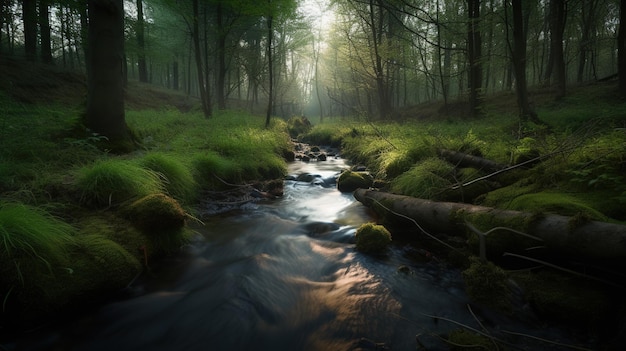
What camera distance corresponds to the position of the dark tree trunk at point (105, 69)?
18.2 feet

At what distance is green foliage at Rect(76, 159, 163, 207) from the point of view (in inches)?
149

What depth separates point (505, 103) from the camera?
55.4 feet

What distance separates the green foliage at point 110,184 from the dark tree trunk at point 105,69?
102 inches

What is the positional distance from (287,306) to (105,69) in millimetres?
6080

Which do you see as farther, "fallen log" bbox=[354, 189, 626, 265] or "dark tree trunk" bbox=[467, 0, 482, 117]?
"dark tree trunk" bbox=[467, 0, 482, 117]

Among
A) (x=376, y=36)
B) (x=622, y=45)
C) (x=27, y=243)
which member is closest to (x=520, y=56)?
(x=622, y=45)

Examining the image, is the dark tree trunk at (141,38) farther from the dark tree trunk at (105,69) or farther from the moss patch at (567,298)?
the moss patch at (567,298)

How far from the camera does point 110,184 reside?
3904 mm

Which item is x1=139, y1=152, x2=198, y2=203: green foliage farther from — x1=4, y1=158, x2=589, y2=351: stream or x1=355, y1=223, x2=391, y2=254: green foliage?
x1=355, y1=223, x2=391, y2=254: green foliage

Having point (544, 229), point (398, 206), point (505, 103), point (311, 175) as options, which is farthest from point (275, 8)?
point (505, 103)

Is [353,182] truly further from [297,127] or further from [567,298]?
[297,127]

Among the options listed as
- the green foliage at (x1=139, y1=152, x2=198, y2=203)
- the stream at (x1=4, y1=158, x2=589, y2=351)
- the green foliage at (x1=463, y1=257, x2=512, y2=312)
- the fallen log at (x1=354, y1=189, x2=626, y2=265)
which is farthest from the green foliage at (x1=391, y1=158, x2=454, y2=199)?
the green foliage at (x1=139, y1=152, x2=198, y2=203)

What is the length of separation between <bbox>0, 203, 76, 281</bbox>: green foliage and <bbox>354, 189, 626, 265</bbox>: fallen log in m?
4.20

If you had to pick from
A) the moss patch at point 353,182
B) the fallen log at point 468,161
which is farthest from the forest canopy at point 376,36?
the moss patch at point 353,182
